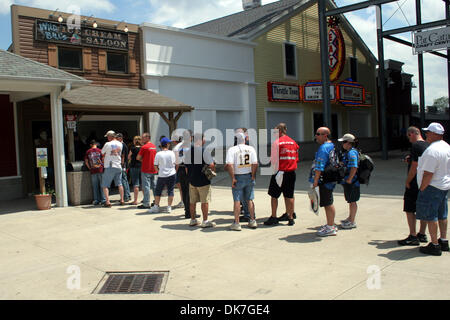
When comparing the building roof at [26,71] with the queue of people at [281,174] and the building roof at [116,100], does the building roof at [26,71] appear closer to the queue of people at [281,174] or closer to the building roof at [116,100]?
the building roof at [116,100]

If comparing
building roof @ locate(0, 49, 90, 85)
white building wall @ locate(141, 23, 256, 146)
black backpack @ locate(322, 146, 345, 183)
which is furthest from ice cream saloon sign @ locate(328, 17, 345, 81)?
black backpack @ locate(322, 146, 345, 183)

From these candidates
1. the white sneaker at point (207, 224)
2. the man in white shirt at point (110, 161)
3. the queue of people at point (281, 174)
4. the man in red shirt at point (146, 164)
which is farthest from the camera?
the man in white shirt at point (110, 161)

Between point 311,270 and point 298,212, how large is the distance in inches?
144

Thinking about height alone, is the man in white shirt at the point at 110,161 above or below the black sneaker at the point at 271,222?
Result: above

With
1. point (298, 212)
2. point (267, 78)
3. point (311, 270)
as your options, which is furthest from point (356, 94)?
point (311, 270)

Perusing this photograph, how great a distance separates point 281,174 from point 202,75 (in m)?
10.5

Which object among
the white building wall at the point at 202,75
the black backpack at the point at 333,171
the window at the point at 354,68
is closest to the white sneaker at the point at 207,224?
the black backpack at the point at 333,171

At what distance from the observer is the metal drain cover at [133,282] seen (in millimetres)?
4574

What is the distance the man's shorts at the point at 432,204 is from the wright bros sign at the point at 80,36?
38.3ft

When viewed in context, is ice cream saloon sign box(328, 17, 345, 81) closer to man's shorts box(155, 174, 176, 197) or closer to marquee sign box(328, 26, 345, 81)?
marquee sign box(328, 26, 345, 81)

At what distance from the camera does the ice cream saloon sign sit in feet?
68.4

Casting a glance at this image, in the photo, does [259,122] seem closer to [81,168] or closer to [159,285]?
[81,168]

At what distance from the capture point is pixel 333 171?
6270 millimetres

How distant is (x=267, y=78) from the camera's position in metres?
Result: 19.7
